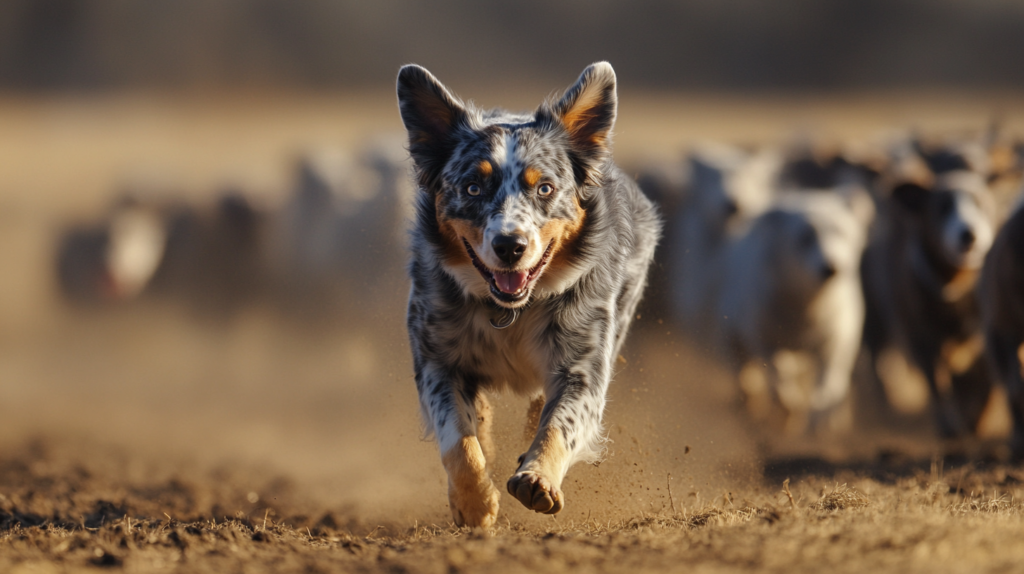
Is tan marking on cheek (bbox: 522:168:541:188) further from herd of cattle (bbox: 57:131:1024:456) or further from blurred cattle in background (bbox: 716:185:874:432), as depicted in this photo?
blurred cattle in background (bbox: 716:185:874:432)

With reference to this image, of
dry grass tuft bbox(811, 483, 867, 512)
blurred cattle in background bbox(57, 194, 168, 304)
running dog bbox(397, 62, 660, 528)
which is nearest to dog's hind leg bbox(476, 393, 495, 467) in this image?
running dog bbox(397, 62, 660, 528)

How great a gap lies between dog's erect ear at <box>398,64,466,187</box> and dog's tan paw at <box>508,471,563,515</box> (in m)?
1.86

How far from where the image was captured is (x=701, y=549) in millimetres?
4176

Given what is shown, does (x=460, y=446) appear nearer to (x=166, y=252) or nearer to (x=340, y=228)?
(x=340, y=228)

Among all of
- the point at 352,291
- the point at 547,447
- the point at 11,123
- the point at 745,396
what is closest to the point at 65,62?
the point at 11,123

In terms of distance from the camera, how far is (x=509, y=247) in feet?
15.2

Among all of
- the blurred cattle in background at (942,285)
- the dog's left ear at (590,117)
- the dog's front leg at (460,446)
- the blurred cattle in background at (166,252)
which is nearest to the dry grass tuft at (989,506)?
the dog's front leg at (460,446)

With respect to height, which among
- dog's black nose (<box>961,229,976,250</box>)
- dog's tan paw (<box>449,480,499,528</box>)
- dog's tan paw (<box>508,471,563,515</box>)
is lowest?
dog's tan paw (<box>449,480,499,528</box>)

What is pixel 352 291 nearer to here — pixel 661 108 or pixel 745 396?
pixel 745 396

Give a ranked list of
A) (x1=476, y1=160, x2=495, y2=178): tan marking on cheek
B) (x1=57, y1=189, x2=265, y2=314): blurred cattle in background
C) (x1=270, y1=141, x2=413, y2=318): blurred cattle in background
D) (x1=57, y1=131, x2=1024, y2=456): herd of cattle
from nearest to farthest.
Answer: (x1=476, y1=160, x2=495, y2=178): tan marking on cheek < (x1=57, y1=131, x2=1024, y2=456): herd of cattle < (x1=270, y1=141, x2=413, y2=318): blurred cattle in background < (x1=57, y1=189, x2=265, y2=314): blurred cattle in background

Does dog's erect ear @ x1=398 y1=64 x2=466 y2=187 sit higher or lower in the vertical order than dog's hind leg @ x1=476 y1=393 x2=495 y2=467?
higher

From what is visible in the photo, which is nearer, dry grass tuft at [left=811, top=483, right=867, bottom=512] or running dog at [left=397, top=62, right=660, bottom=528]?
running dog at [left=397, top=62, right=660, bottom=528]

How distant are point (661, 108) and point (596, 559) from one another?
31631mm

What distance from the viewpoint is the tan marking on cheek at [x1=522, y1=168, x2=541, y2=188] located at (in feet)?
16.5
